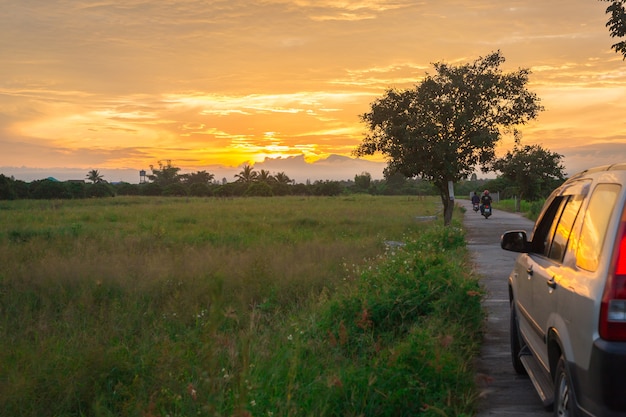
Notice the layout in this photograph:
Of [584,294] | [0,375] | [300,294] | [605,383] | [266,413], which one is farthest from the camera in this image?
[300,294]

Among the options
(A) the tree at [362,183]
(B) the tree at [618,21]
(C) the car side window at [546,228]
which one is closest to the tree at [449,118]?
(B) the tree at [618,21]

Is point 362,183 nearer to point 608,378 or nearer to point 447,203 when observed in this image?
point 447,203

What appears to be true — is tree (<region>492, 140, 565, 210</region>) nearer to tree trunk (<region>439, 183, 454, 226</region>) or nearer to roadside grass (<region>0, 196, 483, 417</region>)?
tree trunk (<region>439, 183, 454, 226</region>)

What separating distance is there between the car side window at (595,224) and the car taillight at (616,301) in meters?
0.18

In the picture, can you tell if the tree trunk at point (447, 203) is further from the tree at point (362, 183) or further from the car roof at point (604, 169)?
the tree at point (362, 183)

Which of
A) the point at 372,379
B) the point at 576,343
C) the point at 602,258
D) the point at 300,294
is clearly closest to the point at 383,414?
the point at 372,379

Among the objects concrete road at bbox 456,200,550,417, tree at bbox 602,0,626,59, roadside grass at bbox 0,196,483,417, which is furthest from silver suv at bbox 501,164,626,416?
tree at bbox 602,0,626,59

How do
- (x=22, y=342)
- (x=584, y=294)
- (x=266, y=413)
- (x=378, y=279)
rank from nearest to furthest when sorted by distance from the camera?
(x=584, y=294)
(x=266, y=413)
(x=22, y=342)
(x=378, y=279)

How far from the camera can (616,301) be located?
2.98 m

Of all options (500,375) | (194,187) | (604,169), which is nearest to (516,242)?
(500,375)

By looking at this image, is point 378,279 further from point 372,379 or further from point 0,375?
point 0,375

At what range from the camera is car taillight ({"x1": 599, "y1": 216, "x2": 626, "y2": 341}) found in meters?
2.97

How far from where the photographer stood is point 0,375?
20.0 feet

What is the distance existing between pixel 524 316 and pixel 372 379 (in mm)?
1456
